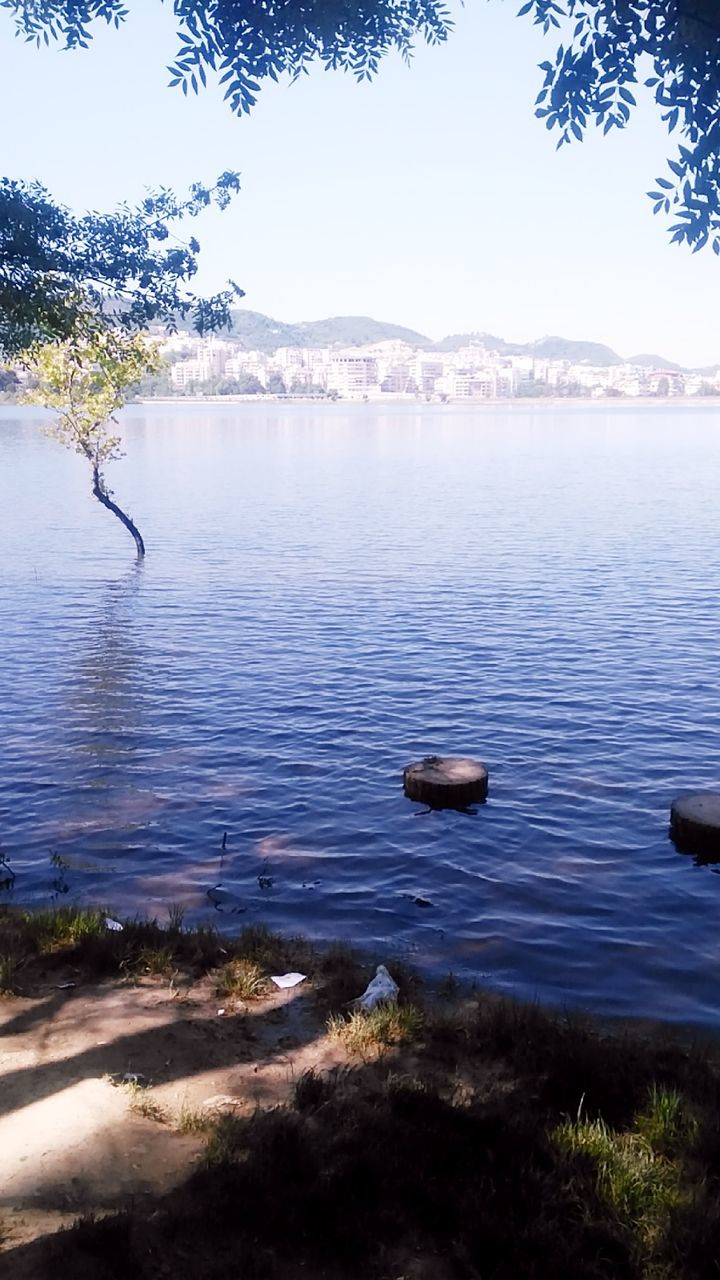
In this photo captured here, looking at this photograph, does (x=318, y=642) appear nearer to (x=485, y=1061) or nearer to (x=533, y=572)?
(x=533, y=572)

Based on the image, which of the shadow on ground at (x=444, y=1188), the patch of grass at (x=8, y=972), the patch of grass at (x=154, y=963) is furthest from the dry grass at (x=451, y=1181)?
the patch of grass at (x=8, y=972)

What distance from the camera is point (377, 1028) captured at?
9242 mm

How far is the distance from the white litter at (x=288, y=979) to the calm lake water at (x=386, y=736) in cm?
221

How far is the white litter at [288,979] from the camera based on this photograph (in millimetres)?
10672

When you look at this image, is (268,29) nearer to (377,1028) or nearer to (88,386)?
(377,1028)

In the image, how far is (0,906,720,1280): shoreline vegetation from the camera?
20.3ft

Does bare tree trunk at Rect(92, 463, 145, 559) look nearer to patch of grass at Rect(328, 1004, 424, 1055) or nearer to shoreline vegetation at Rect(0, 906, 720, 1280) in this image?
shoreline vegetation at Rect(0, 906, 720, 1280)

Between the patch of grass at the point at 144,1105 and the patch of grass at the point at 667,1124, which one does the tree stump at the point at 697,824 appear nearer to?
the patch of grass at the point at 667,1124

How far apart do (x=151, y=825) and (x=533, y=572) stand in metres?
29.6

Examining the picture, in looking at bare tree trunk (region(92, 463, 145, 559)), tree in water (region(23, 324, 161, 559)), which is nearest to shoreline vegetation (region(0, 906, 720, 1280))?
tree in water (region(23, 324, 161, 559))

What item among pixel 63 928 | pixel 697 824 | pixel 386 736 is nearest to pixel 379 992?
pixel 63 928

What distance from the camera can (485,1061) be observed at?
8.84 m

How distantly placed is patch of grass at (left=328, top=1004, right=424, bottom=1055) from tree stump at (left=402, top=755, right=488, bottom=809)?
8251 millimetres

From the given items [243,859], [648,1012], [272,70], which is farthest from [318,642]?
[272,70]
